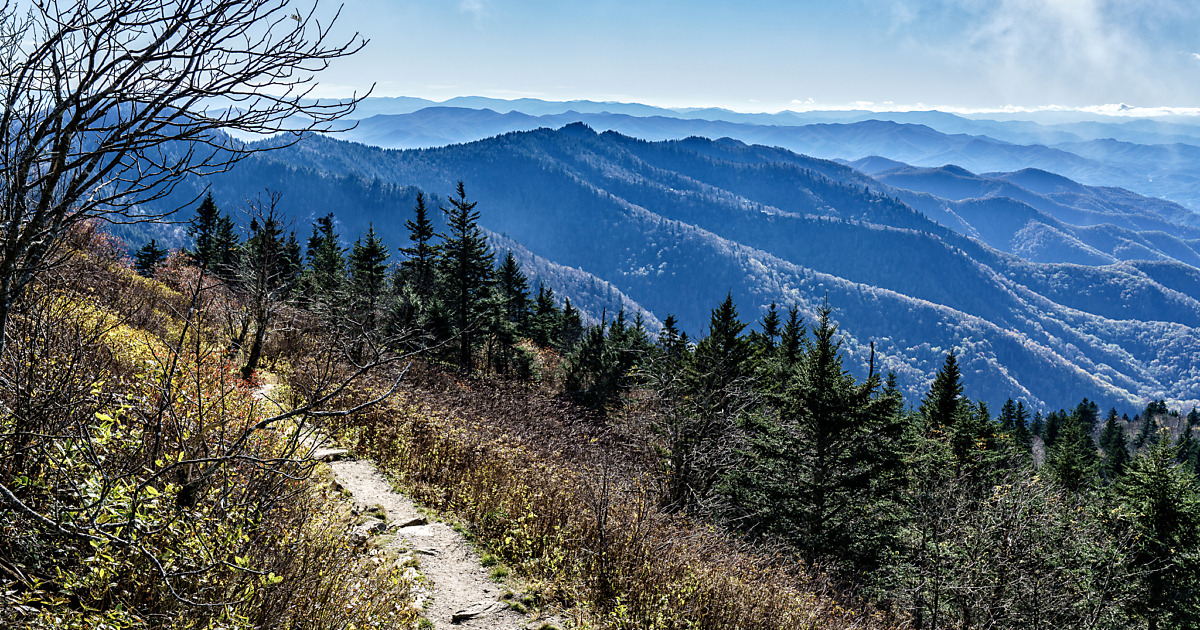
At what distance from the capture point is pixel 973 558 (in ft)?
41.2

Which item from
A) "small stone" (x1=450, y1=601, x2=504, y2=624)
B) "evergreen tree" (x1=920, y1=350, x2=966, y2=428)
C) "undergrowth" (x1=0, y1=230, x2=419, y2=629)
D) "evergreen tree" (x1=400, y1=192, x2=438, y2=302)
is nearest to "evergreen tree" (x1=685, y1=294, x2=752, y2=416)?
"small stone" (x1=450, y1=601, x2=504, y2=624)

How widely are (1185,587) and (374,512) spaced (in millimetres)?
26445

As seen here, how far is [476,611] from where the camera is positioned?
530 centimetres

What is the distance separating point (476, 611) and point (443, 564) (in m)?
1.01

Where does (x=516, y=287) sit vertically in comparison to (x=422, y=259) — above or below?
below

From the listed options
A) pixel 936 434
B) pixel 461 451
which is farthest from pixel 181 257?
pixel 936 434

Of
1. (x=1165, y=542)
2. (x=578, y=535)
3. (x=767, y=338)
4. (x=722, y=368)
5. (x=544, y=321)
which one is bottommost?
(x=1165, y=542)

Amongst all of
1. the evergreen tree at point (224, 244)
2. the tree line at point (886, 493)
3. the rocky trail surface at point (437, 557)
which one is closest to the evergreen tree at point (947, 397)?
the tree line at point (886, 493)

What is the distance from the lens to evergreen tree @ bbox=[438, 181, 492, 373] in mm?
28297

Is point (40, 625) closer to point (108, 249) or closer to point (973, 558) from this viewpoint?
point (973, 558)

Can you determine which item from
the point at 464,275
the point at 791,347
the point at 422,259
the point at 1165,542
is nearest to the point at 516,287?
the point at 422,259

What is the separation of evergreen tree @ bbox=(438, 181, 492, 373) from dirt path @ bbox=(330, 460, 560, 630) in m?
20.2

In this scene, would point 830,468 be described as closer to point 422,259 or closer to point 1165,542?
point 1165,542

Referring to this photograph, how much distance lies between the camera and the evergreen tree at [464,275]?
28.3 metres
